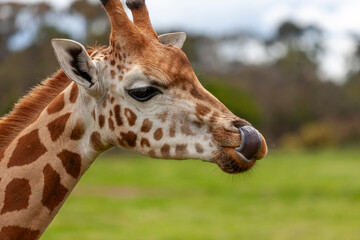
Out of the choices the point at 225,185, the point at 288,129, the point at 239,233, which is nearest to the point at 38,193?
the point at 239,233

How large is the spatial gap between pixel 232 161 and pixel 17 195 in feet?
5.78

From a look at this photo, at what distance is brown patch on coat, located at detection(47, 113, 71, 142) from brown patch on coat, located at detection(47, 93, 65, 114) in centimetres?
9

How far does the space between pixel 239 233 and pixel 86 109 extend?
1512 centimetres

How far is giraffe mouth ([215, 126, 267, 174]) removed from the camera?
4176 millimetres

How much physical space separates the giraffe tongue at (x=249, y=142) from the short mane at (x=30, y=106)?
171 cm

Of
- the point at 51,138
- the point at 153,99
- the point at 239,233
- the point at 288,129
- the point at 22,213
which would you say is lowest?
the point at 288,129

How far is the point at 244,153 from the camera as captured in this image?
4.20 m

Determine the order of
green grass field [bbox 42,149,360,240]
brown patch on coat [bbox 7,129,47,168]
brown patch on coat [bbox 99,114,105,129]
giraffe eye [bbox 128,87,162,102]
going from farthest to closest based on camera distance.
A: green grass field [bbox 42,149,360,240]
brown patch on coat [bbox 7,129,47,168]
brown patch on coat [bbox 99,114,105,129]
giraffe eye [bbox 128,87,162,102]

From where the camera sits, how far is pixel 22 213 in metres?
4.51

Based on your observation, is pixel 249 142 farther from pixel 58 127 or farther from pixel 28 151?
pixel 28 151

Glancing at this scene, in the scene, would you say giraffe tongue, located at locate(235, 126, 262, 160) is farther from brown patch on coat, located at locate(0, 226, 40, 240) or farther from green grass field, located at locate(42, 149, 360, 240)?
green grass field, located at locate(42, 149, 360, 240)

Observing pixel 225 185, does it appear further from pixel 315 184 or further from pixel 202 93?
pixel 202 93

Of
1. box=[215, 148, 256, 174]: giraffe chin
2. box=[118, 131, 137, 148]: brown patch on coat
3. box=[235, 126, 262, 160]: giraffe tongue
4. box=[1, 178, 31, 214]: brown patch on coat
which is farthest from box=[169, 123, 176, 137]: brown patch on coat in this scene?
box=[1, 178, 31, 214]: brown patch on coat

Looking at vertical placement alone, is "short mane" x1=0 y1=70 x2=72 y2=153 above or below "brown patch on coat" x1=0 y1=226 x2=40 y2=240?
above
